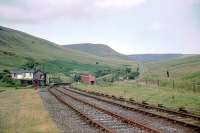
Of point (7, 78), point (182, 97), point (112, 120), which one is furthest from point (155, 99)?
point (7, 78)

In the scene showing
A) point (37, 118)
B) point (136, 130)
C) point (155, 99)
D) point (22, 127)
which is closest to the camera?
point (136, 130)

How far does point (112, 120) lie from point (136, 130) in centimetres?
457

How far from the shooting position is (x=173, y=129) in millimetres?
20078

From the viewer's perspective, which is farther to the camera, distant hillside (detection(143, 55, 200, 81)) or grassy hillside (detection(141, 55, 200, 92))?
distant hillside (detection(143, 55, 200, 81))

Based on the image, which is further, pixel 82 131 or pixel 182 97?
pixel 182 97

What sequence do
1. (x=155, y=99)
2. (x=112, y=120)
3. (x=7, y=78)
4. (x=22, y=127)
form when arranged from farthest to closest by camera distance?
1. (x=7, y=78)
2. (x=155, y=99)
3. (x=112, y=120)
4. (x=22, y=127)

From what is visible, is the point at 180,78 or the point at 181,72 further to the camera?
the point at 181,72

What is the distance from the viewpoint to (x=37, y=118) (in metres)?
26.9

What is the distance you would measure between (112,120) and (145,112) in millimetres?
4471

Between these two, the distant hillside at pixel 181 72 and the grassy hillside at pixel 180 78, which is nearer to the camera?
the grassy hillside at pixel 180 78

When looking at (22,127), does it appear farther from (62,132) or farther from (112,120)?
(112,120)

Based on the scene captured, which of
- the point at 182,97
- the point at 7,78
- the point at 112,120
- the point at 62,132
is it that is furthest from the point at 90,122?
the point at 7,78

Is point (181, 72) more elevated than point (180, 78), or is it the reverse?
point (181, 72)

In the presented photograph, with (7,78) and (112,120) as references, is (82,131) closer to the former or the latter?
(112,120)
